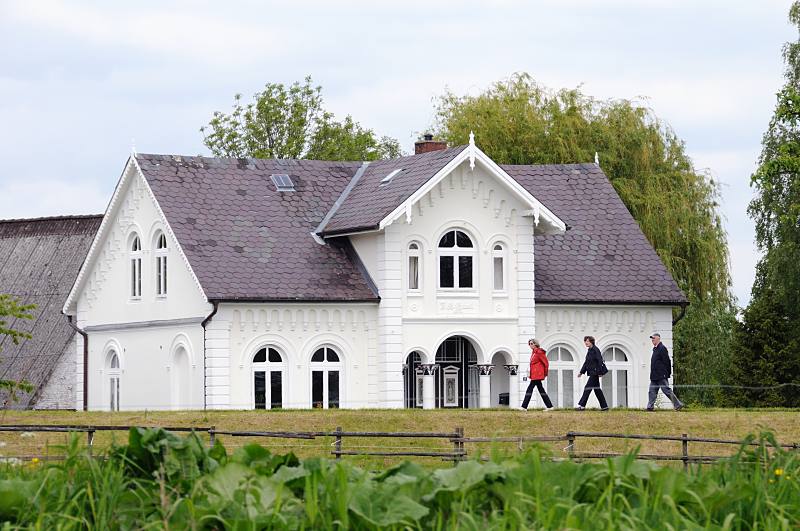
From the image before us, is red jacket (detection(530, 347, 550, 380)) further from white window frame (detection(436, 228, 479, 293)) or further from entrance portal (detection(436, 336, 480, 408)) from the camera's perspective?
entrance portal (detection(436, 336, 480, 408))

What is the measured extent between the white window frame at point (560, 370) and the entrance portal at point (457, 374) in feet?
6.79

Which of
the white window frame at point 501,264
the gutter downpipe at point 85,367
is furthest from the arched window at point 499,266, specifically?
the gutter downpipe at point 85,367

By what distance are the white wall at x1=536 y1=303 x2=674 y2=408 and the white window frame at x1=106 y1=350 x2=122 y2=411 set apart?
11529 millimetres

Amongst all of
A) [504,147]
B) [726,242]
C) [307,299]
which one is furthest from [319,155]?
[307,299]

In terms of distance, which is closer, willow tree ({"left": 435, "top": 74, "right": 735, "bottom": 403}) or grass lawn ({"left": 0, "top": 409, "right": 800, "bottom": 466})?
grass lawn ({"left": 0, "top": 409, "right": 800, "bottom": 466})

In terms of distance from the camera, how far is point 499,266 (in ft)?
152

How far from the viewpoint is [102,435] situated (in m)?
29.6

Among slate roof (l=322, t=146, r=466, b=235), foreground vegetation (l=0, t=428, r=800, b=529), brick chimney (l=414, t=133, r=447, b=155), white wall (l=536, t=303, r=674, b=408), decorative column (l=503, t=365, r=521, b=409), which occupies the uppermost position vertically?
brick chimney (l=414, t=133, r=447, b=155)

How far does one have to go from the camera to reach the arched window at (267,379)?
4334cm

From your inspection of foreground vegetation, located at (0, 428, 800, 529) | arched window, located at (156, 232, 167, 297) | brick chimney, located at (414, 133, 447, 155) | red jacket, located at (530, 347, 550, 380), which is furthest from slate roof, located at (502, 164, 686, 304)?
foreground vegetation, located at (0, 428, 800, 529)

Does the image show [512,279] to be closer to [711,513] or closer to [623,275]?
[623,275]

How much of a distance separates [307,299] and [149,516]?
3224 centimetres

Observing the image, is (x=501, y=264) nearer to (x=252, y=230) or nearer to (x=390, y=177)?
(x=390, y=177)

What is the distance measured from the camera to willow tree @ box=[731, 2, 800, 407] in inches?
2089
